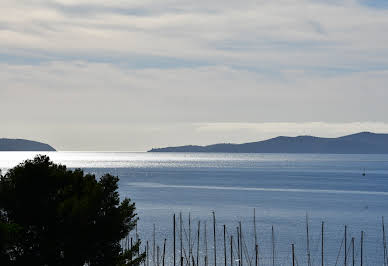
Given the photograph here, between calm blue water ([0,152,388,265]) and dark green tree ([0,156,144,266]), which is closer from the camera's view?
dark green tree ([0,156,144,266])

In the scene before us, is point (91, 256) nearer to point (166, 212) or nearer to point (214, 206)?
point (166, 212)

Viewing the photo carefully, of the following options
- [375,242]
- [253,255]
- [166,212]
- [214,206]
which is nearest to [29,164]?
[253,255]

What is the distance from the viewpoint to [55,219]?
30953 millimetres

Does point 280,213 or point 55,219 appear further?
point 280,213

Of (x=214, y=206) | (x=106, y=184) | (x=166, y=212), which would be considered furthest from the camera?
(x=214, y=206)

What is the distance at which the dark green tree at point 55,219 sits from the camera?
30172 millimetres

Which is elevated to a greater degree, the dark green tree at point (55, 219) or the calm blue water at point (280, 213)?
the dark green tree at point (55, 219)

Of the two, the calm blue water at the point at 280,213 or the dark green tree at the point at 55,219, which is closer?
the dark green tree at the point at 55,219

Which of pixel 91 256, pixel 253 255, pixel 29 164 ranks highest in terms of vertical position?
pixel 29 164

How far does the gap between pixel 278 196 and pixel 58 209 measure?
128875mm

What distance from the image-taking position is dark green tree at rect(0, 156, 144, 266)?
99.0 feet

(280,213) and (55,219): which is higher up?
(55,219)

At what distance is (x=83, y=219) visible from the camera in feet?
101

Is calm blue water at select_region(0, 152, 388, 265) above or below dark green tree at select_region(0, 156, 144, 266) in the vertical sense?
below
